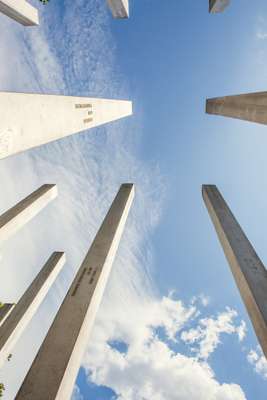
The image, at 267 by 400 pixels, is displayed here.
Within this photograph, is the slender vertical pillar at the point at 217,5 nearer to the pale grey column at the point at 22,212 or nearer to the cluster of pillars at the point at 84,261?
the cluster of pillars at the point at 84,261

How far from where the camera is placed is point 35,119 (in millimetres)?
5086

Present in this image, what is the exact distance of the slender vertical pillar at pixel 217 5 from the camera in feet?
36.3

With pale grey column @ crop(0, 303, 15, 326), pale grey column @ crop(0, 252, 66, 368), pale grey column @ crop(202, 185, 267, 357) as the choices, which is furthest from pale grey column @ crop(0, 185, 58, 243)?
pale grey column @ crop(202, 185, 267, 357)

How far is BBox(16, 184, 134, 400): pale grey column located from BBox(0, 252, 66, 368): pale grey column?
5.75 m

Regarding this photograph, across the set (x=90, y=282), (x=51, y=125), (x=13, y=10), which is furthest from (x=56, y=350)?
(x=13, y=10)

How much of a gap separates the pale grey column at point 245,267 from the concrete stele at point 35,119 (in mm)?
4949

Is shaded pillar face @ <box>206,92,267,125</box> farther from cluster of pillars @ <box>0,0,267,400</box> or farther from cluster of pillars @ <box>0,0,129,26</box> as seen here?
cluster of pillars @ <box>0,0,129,26</box>

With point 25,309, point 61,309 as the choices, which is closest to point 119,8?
point 61,309

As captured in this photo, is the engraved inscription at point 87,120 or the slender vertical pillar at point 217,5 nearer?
the engraved inscription at point 87,120

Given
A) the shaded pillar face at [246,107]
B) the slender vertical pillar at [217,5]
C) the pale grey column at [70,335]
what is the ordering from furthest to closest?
the slender vertical pillar at [217,5], the shaded pillar face at [246,107], the pale grey column at [70,335]

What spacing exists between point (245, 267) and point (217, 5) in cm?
971

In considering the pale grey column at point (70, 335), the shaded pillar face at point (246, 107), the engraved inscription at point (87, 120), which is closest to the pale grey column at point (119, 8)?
the shaded pillar face at point (246, 107)

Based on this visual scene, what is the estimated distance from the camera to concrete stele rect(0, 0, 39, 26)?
1352cm

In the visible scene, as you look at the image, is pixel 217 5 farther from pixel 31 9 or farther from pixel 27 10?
pixel 31 9
